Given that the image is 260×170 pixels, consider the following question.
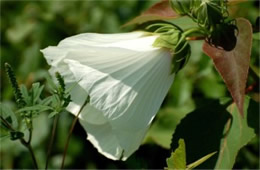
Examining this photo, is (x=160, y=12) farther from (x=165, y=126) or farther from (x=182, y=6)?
(x=165, y=126)

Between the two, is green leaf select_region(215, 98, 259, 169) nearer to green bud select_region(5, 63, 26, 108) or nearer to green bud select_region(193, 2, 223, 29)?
green bud select_region(193, 2, 223, 29)

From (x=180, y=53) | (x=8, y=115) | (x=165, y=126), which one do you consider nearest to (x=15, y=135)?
(x=8, y=115)

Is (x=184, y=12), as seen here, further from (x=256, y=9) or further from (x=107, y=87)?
(x=256, y=9)

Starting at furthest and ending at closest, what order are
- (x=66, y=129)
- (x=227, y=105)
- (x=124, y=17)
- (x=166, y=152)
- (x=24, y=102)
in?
1. (x=124, y=17)
2. (x=66, y=129)
3. (x=166, y=152)
4. (x=227, y=105)
5. (x=24, y=102)

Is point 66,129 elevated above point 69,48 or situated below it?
below

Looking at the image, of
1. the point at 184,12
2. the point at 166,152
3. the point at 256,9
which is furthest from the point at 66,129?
the point at 184,12

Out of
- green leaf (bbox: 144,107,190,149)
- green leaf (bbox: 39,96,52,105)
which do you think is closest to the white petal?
green leaf (bbox: 39,96,52,105)
